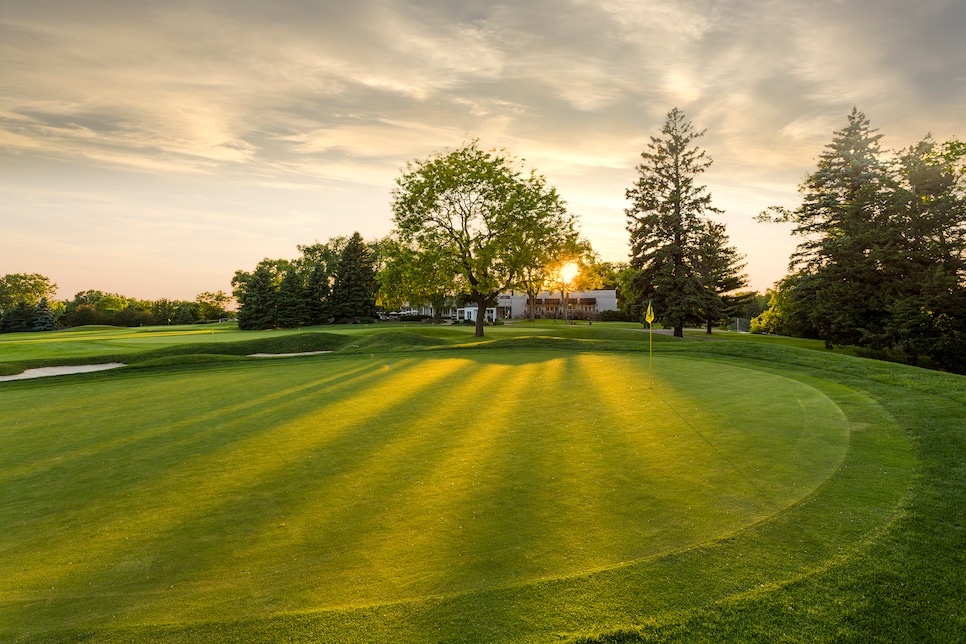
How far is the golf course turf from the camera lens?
3.25 metres

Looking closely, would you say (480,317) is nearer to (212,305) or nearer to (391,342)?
(391,342)

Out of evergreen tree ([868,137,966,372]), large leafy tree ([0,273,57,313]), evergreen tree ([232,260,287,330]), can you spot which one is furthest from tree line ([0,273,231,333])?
evergreen tree ([868,137,966,372])

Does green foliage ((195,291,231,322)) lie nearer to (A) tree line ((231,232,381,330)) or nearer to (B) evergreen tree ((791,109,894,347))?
(A) tree line ((231,232,381,330))

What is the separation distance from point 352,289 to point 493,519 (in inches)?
2391

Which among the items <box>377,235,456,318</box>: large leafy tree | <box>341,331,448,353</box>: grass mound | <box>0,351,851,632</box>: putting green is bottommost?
<box>0,351,851,632</box>: putting green

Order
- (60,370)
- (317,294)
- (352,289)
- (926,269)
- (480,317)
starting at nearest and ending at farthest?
1. (60,370)
2. (926,269)
3. (480,317)
4. (317,294)
5. (352,289)

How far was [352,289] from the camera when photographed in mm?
62094

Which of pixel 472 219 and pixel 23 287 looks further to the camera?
pixel 23 287

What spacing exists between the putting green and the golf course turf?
3 cm

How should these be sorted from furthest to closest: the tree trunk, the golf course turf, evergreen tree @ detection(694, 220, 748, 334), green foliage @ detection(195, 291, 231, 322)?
1. green foliage @ detection(195, 291, 231, 322)
2. evergreen tree @ detection(694, 220, 748, 334)
3. the tree trunk
4. the golf course turf

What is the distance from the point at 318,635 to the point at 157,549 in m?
2.40

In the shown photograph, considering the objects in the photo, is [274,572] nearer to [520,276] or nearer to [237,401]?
[237,401]

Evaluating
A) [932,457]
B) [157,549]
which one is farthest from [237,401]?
[932,457]

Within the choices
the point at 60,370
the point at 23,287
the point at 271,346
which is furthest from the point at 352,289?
the point at 23,287
